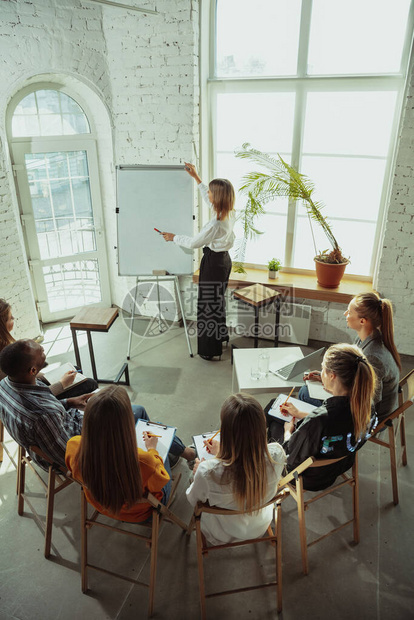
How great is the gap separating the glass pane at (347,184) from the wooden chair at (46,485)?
11.3 feet

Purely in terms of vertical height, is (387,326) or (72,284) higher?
(387,326)

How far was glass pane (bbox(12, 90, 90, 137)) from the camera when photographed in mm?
4168

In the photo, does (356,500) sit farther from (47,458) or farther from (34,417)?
(34,417)

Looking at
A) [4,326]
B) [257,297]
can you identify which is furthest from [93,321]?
[257,297]

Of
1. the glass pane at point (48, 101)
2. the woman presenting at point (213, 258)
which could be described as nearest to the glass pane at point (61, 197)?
the glass pane at point (48, 101)

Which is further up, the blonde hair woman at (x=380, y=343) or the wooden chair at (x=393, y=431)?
the blonde hair woman at (x=380, y=343)

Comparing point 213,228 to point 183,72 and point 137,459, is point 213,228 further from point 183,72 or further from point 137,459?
point 137,459

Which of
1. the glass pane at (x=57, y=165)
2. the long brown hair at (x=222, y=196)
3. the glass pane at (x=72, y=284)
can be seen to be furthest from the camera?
the glass pane at (x=72, y=284)

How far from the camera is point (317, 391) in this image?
283cm

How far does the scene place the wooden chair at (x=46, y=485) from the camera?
2309 mm

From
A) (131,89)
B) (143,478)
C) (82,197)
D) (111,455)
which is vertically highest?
(131,89)

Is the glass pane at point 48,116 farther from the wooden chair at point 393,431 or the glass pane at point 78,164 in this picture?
the wooden chair at point 393,431

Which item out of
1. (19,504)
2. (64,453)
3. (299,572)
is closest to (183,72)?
(64,453)

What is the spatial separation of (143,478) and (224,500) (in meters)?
0.39
